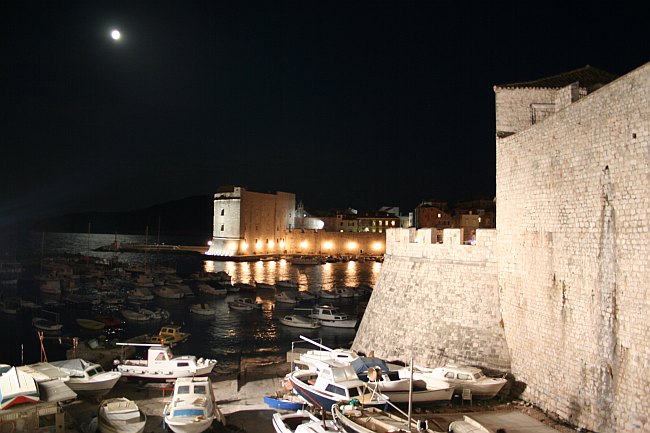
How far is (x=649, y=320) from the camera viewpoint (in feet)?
22.8

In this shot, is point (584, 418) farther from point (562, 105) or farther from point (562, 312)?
point (562, 105)

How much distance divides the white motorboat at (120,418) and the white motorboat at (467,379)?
5283 mm

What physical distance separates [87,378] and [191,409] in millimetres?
3896

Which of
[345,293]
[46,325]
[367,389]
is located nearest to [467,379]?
[367,389]

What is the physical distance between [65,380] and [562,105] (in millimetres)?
12273

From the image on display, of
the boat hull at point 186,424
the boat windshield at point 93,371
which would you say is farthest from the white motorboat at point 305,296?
the boat hull at point 186,424

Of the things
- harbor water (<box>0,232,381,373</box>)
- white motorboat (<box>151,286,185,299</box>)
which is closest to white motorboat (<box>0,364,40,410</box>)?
harbor water (<box>0,232,381,373</box>)

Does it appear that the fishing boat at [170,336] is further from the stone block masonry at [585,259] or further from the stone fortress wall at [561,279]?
the stone block masonry at [585,259]

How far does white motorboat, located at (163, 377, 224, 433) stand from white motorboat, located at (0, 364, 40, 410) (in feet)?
7.87

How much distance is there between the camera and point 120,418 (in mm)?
9352

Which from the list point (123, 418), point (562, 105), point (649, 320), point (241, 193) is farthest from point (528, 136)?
point (241, 193)

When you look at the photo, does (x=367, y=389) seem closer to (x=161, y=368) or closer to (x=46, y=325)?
(x=161, y=368)

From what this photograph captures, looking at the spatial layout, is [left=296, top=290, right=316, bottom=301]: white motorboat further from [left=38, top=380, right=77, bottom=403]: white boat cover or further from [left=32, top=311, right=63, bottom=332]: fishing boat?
[left=38, top=380, right=77, bottom=403]: white boat cover

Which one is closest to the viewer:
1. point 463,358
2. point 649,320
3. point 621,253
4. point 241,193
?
point 649,320
